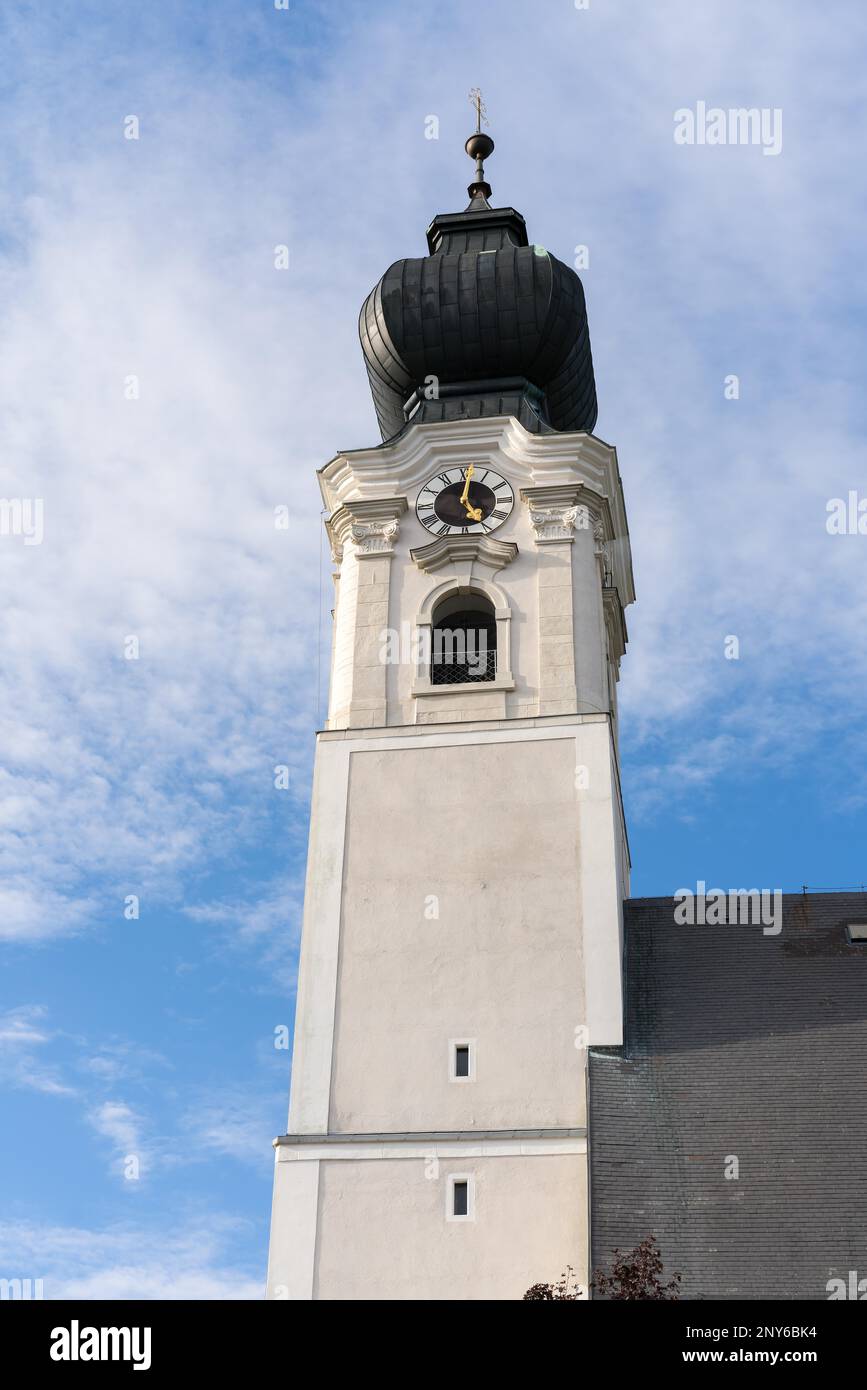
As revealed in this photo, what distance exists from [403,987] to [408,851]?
184 centimetres

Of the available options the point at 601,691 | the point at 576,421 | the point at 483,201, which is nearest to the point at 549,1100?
the point at 601,691

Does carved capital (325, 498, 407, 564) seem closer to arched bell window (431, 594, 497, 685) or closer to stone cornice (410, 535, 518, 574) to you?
stone cornice (410, 535, 518, 574)

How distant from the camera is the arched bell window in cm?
2475

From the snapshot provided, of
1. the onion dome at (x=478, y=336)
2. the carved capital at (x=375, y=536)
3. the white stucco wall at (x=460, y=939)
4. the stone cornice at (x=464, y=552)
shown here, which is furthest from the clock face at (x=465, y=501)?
the white stucco wall at (x=460, y=939)

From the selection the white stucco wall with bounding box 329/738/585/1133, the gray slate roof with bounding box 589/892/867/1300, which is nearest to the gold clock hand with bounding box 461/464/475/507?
the white stucco wall with bounding box 329/738/585/1133

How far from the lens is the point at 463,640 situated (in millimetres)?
25188

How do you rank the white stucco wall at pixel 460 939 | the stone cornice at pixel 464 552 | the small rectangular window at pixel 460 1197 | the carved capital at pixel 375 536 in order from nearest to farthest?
the small rectangular window at pixel 460 1197 → the white stucco wall at pixel 460 939 → the stone cornice at pixel 464 552 → the carved capital at pixel 375 536

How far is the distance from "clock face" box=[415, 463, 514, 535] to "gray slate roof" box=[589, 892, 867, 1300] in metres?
5.98

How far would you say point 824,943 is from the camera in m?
22.5

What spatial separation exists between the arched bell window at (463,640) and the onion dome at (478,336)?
3.60 metres

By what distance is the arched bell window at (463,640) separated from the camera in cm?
2475

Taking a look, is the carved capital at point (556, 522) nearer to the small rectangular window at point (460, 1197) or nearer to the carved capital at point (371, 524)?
the carved capital at point (371, 524)
